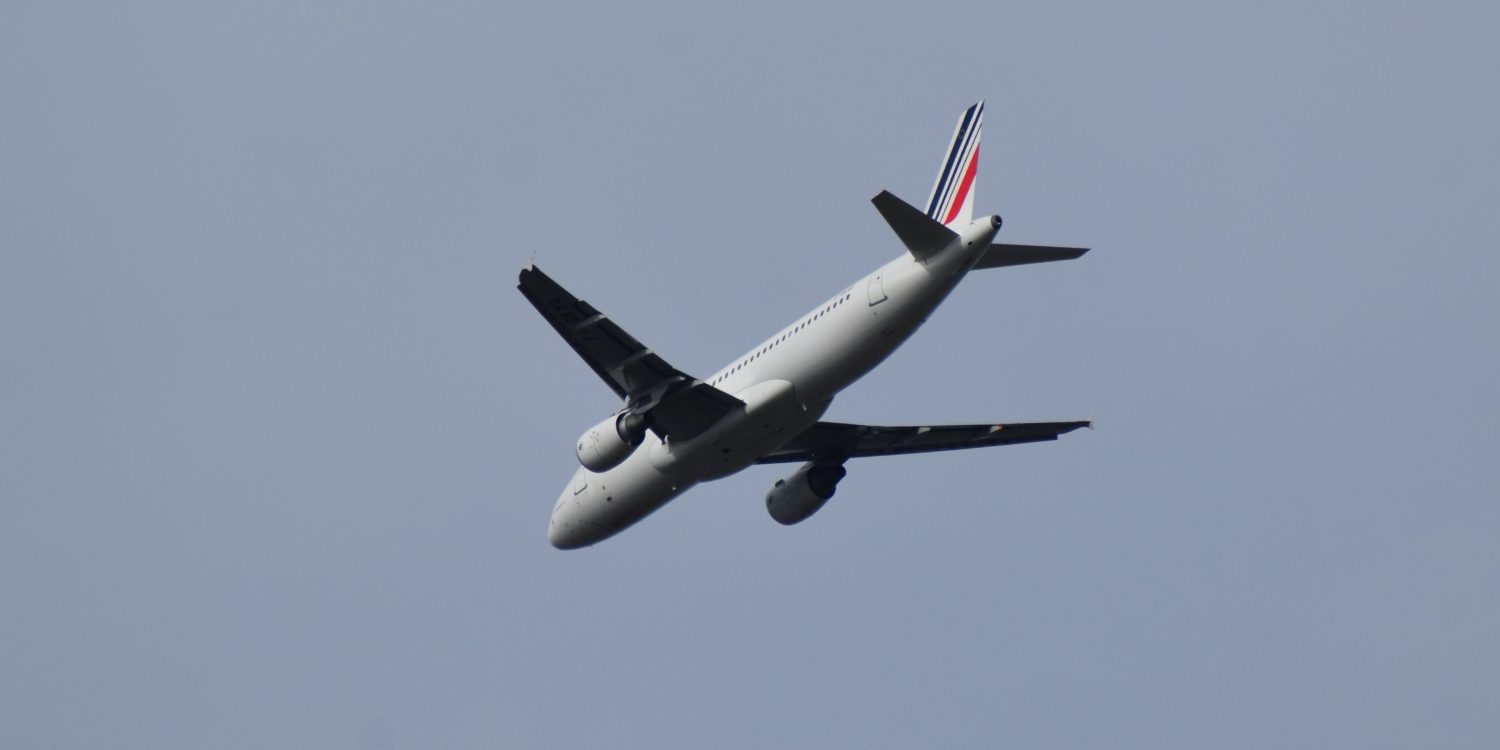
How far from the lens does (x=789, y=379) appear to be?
41.6 meters

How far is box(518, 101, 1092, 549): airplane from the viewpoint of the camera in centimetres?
3956

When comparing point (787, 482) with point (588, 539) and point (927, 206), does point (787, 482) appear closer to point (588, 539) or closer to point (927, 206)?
point (588, 539)

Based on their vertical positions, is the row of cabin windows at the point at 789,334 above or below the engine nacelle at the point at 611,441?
above

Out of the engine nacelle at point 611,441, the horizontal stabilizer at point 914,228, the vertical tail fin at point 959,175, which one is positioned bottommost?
the engine nacelle at point 611,441

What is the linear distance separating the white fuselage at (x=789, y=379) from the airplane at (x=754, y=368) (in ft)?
0.09

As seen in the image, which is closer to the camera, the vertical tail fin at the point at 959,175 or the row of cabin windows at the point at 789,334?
the row of cabin windows at the point at 789,334

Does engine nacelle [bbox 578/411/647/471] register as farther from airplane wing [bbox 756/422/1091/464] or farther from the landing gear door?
airplane wing [bbox 756/422/1091/464]

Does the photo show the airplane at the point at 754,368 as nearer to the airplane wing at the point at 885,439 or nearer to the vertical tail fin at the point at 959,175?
the vertical tail fin at the point at 959,175

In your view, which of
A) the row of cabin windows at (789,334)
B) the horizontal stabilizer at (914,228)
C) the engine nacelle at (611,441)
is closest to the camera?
the horizontal stabilizer at (914,228)

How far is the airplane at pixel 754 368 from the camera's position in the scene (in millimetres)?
39562

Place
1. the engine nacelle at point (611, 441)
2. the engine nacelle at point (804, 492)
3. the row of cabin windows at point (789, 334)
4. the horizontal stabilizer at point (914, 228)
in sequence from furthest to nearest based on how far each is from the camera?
the engine nacelle at point (804, 492)
the engine nacelle at point (611, 441)
the row of cabin windows at point (789, 334)
the horizontal stabilizer at point (914, 228)

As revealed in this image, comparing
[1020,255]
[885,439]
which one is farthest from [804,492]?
[1020,255]

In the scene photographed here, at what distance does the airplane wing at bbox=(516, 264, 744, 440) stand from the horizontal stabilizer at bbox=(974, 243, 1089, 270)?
240 inches

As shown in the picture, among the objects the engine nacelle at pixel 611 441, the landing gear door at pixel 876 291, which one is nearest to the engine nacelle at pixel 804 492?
the engine nacelle at pixel 611 441
